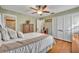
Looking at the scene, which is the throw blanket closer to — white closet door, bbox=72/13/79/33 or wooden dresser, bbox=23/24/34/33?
wooden dresser, bbox=23/24/34/33

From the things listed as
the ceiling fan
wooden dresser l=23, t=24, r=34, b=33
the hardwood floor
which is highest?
the ceiling fan

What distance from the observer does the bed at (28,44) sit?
955 mm

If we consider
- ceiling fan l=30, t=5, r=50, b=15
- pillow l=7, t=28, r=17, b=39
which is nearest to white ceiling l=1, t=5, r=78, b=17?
ceiling fan l=30, t=5, r=50, b=15

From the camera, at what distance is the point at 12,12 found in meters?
1.05

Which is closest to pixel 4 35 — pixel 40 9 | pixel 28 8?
pixel 28 8

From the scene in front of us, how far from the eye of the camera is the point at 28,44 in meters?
1.08

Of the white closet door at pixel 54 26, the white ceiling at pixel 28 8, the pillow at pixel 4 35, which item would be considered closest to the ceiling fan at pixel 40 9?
the white ceiling at pixel 28 8

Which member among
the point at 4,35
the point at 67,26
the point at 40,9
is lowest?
the point at 4,35

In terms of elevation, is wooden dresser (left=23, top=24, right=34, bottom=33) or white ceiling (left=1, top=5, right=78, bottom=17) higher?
white ceiling (left=1, top=5, right=78, bottom=17)

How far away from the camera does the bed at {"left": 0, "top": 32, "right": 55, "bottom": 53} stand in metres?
0.95

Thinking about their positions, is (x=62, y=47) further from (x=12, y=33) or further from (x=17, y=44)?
(x=12, y=33)

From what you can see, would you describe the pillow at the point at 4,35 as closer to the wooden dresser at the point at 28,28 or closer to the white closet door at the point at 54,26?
the wooden dresser at the point at 28,28

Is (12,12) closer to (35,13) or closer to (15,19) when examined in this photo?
(15,19)

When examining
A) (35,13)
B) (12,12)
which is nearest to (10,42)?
(12,12)
